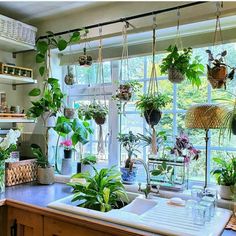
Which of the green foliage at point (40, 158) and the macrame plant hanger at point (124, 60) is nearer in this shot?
the macrame plant hanger at point (124, 60)

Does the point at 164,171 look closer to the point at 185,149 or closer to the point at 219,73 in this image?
the point at 185,149

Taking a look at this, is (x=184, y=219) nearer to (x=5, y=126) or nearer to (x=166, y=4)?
(x=166, y=4)

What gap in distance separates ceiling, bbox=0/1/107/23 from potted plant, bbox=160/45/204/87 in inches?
31.5

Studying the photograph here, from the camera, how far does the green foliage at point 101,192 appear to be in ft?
5.93

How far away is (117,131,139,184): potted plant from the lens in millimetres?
2174

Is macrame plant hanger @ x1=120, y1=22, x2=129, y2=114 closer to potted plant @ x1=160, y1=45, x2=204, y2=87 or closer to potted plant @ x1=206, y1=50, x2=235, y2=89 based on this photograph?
potted plant @ x1=160, y1=45, x2=204, y2=87

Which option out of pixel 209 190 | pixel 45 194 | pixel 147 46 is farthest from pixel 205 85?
pixel 45 194

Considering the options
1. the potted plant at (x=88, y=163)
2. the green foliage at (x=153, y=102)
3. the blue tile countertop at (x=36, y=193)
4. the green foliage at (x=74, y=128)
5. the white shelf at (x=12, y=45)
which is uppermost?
the white shelf at (x=12, y=45)

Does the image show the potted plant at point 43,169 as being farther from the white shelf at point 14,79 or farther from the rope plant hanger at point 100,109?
the white shelf at point 14,79

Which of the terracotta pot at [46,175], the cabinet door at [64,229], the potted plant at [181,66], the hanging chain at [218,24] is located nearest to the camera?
the cabinet door at [64,229]

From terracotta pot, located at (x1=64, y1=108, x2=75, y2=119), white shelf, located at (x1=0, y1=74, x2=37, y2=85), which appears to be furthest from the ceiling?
terracotta pot, located at (x1=64, y1=108, x2=75, y2=119)

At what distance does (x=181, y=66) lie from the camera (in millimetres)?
1787

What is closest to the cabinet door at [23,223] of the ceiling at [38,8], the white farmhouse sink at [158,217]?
the white farmhouse sink at [158,217]

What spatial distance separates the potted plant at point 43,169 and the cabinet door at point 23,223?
0.44 m
